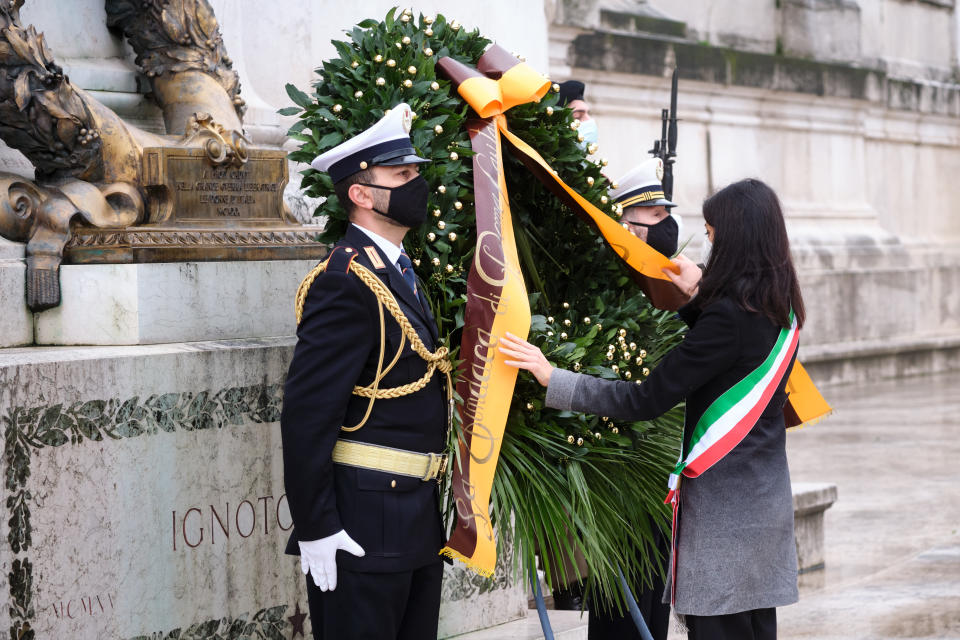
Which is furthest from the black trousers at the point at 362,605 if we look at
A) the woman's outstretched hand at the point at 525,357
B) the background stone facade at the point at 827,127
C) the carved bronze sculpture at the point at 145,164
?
the background stone facade at the point at 827,127

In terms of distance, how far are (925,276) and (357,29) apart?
14.0 meters

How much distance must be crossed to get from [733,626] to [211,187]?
221 cm

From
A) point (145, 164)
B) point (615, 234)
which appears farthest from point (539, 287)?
point (145, 164)

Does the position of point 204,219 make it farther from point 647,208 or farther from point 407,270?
point 647,208

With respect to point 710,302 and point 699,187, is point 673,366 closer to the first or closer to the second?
point 710,302

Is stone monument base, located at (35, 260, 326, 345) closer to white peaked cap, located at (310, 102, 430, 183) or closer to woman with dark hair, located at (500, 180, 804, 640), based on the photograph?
white peaked cap, located at (310, 102, 430, 183)

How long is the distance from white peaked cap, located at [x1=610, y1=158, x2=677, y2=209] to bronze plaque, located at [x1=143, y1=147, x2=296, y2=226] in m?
1.18

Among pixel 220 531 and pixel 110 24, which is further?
pixel 110 24

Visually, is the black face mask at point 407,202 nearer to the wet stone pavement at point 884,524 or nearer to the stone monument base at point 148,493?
the stone monument base at point 148,493

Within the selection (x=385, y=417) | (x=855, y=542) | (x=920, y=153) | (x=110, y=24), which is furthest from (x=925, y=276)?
(x=385, y=417)

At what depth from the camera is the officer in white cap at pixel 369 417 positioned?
3.17 m

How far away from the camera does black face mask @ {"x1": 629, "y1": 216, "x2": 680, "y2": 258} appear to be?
15.8ft

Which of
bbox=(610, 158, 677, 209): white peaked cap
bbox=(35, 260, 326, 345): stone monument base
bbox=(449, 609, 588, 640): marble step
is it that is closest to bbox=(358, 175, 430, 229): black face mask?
bbox=(35, 260, 326, 345): stone monument base

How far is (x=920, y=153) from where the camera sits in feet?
57.0
